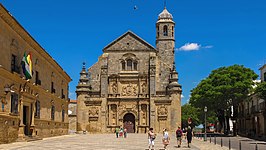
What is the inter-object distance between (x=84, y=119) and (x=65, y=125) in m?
9.46

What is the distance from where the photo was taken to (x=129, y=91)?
59.1 m

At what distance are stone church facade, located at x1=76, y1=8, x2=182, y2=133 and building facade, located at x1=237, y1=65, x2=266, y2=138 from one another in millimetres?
10151

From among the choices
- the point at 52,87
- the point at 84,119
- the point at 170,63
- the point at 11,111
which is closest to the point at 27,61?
the point at 11,111

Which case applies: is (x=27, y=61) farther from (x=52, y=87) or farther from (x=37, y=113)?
(x=52, y=87)

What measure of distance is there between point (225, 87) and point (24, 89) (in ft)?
87.9

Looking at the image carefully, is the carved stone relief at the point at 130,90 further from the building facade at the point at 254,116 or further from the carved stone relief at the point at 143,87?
the building facade at the point at 254,116

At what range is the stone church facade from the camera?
56.8 metres

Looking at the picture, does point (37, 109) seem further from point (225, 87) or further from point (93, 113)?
point (93, 113)

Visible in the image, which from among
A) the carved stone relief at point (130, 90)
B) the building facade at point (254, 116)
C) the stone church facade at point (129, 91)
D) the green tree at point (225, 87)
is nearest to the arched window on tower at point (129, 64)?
the stone church facade at point (129, 91)

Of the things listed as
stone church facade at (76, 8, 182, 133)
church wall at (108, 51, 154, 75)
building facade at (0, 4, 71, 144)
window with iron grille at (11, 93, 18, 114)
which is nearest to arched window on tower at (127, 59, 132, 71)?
stone church facade at (76, 8, 182, 133)

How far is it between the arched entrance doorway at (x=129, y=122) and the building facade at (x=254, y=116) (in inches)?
670

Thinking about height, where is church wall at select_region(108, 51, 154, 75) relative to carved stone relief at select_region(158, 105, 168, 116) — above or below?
above

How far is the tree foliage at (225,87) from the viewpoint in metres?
46.4

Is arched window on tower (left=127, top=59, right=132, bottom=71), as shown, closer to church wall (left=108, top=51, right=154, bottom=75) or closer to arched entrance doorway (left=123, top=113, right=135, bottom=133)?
church wall (left=108, top=51, right=154, bottom=75)
